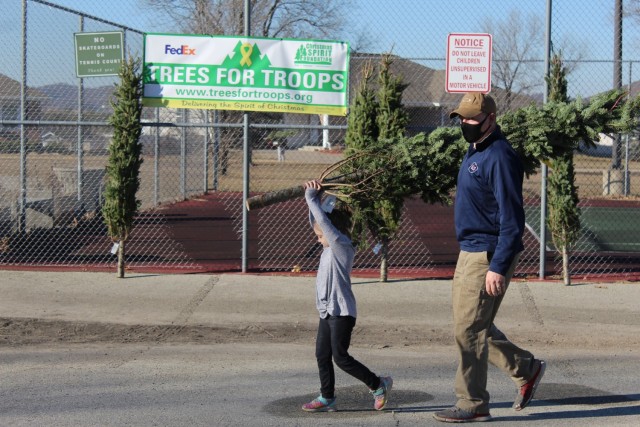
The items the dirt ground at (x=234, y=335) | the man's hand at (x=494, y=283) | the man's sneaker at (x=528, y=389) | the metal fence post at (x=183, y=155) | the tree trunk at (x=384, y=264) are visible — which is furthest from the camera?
the metal fence post at (x=183, y=155)

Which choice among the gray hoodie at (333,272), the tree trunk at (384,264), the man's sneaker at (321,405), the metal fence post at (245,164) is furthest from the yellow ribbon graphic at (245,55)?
the man's sneaker at (321,405)

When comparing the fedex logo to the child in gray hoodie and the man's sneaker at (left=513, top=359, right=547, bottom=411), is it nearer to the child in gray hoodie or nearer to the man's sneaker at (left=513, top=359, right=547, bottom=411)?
the child in gray hoodie

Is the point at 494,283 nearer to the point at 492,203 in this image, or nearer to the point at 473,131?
the point at 492,203

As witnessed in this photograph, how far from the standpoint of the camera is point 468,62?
1029 centimetres

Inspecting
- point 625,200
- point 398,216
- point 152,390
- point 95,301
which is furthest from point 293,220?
point 152,390

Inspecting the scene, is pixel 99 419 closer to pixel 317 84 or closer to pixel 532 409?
pixel 532 409

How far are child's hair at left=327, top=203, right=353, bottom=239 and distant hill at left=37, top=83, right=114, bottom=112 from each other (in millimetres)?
8705

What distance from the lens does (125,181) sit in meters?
10.8

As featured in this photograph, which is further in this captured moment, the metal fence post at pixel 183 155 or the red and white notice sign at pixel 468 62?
the metal fence post at pixel 183 155

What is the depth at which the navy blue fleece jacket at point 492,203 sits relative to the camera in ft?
16.6

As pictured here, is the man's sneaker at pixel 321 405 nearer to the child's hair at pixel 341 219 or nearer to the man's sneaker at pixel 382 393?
the man's sneaker at pixel 382 393

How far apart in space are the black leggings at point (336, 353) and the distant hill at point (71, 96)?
356 inches

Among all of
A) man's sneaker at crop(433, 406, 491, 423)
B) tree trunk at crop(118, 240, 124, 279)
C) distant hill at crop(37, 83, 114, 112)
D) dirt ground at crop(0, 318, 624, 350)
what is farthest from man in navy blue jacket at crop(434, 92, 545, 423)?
distant hill at crop(37, 83, 114, 112)

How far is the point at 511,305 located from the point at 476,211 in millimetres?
4482
